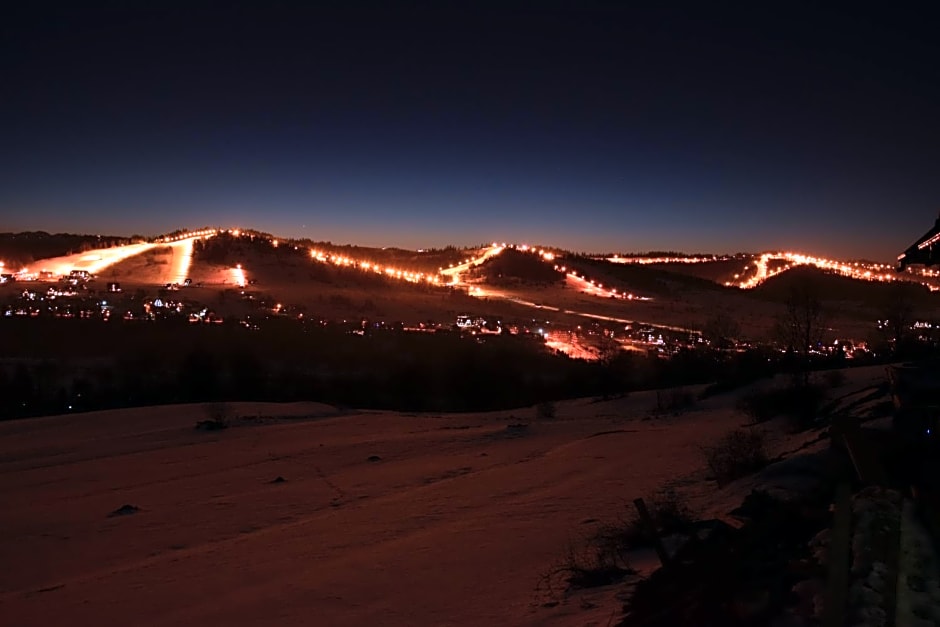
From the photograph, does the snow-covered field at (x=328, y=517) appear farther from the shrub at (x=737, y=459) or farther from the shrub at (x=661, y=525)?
the shrub at (x=661, y=525)

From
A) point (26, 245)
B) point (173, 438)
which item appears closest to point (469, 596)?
point (173, 438)

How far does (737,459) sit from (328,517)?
7.74 m

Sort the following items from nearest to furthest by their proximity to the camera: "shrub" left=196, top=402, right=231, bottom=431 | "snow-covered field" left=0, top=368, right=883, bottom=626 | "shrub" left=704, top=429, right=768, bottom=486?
"snow-covered field" left=0, top=368, right=883, bottom=626 < "shrub" left=704, top=429, right=768, bottom=486 < "shrub" left=196, top=402, right=231, bottom=431

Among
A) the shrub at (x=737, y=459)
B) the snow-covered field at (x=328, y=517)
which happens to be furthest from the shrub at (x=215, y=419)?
the shrub at (x=737, y=459)

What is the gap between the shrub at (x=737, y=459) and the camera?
12.4 meters

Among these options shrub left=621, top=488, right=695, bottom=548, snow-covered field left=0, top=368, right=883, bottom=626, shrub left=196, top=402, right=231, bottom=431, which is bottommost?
shrub left=196, top=402, right=231, bottom=431

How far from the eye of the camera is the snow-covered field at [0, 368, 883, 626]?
9.12m

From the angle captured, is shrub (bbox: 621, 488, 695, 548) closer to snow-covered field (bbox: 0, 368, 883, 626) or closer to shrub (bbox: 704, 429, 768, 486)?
snow-covered field (bbox: 0, 368, 883, 626)

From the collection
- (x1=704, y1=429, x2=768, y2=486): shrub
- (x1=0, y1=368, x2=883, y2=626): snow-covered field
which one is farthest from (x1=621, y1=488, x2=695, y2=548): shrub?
(x1=704, y1=429, x2=768, y2=486): shrub

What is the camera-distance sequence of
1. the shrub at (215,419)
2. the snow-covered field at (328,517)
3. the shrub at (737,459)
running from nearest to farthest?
the snow-covered field at (328,517) → the shrub at (737,459) → the shrub at (215,419)

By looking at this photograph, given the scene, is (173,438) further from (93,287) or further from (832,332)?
(93,287)

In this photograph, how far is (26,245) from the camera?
15800 cm

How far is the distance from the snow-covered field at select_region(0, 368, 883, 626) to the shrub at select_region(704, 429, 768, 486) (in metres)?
0.37

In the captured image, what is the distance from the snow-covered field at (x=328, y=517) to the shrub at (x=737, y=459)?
14.5 inches
